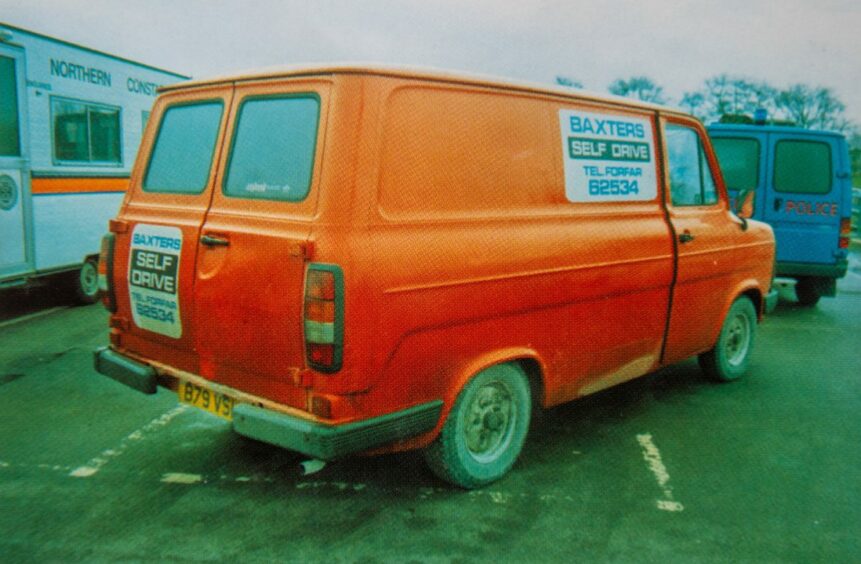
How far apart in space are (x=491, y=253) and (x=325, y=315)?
3.09ft

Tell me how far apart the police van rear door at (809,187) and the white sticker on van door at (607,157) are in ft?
16.2

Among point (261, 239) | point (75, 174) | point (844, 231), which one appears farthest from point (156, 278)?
point (844, 231)

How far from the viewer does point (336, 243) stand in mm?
3156

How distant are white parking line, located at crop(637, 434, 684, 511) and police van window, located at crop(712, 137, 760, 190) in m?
5.21

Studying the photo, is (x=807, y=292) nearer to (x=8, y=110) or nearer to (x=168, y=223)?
(x=168, y=223)

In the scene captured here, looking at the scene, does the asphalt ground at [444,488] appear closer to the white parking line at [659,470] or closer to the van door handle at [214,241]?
the white parking line at [659,470]

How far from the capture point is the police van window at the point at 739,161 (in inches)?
356

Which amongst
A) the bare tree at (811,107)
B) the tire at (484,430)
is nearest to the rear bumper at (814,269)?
the tire at (484,430)

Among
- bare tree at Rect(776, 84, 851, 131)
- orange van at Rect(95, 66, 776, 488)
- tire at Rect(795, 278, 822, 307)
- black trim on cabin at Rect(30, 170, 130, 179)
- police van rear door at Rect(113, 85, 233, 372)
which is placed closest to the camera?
orange van at Rect(95, 66, 776, 488)

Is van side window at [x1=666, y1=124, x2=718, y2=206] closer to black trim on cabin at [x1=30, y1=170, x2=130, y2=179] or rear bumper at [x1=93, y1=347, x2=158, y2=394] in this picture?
rear bumper at [x1=93, y1=347, x2=158, y2=394]

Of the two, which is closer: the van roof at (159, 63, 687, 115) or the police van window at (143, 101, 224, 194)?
the van roof at (159, 63, 687, 115)

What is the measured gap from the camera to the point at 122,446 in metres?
4.46

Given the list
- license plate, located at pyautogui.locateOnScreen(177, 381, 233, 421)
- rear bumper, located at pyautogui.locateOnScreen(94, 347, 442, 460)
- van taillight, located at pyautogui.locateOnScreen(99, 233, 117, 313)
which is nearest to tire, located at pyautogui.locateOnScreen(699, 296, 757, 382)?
rear bumper, located at pyautogui.locateOnScreen(94, 347, 442, 460)

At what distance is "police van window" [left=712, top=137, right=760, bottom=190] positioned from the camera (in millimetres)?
9055
